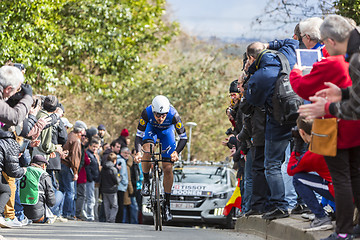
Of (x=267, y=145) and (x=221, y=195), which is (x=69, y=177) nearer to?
(x=221, y=195)

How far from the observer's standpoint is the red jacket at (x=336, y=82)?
608 cm

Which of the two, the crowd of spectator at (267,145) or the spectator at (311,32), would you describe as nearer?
the crowd of spectator at (267,145)

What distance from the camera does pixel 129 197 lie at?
20.6m

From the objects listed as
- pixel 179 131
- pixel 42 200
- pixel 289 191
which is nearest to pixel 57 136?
pixel 42 200

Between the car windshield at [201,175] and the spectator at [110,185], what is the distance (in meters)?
1.89

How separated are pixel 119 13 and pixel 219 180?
361 inches

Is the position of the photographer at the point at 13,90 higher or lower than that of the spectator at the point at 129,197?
higher

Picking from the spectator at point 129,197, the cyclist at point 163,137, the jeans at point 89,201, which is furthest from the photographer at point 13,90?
the spectator at point 129,197

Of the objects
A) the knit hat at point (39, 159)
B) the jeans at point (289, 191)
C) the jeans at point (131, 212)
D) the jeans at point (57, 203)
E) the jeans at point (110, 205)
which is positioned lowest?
the jeans at point (131, 212)

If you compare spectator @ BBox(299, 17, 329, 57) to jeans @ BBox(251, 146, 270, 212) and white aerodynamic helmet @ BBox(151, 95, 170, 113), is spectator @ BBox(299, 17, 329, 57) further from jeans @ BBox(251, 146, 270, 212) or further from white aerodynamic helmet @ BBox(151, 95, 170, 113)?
white aerodynamic helmet @ BBox(151, 95, 170, 113)

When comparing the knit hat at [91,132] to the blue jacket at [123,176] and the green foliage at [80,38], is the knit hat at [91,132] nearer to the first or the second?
the blue jacket at [123,176]

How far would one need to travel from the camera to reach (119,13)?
85.1ft

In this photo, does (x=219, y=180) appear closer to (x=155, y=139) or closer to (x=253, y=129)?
(x=155, y=139)

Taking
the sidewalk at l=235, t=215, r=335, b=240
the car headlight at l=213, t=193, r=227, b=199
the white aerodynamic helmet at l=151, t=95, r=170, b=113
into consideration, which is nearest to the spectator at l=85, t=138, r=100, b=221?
the car headlight at l=213, t=193, r=227, b=199
